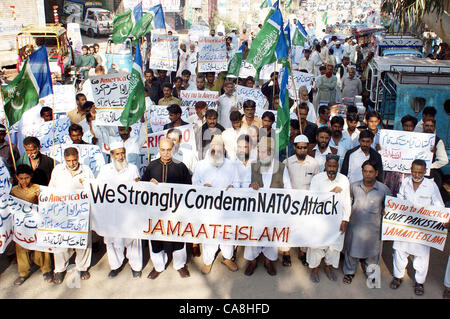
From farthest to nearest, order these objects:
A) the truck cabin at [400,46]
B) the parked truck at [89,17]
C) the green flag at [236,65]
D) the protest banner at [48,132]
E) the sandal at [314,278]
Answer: the parked truck at [89,17]
the truck cabin at [400,46]
the green flag at [236,65]
the protest banner at [48,132]
the sandal at [314,278]

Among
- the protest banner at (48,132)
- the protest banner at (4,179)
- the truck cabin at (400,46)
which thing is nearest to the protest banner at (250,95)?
the protest banner at (48,132)

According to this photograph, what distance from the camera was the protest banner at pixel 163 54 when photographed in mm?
11516

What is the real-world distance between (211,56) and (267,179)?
647cm

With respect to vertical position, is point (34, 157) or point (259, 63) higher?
point (259, 63)

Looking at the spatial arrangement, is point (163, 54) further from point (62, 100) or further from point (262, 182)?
point (262, 182)

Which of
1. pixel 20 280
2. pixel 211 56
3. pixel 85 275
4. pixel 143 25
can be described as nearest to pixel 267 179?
pixel 85 275

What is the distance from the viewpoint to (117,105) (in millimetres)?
6895

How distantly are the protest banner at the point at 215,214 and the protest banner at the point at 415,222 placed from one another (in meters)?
0.56

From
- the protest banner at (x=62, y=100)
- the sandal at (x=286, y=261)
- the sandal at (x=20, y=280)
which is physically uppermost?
the protest banner at (x=62, y=100)

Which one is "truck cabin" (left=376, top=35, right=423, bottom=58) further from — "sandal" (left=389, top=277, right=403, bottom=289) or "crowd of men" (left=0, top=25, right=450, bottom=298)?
"sandal" (left=389, top=277, right=403, bottom=289)

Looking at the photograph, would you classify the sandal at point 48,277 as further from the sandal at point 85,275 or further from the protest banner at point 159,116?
the protest banner at point 159,116
